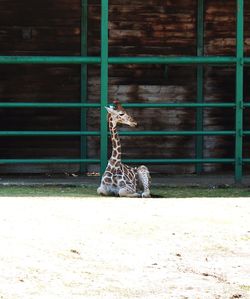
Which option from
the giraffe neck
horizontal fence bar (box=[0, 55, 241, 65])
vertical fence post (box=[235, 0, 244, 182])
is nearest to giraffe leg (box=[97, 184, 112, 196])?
the giraffe neck

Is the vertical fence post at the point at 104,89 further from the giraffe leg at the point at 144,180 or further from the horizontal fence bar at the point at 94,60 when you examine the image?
the giraffe leg at the point at 144,180

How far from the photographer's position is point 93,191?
981cm

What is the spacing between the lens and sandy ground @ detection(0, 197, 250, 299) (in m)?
5.02

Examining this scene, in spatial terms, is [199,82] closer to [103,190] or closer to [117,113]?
[117,113]

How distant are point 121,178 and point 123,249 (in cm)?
330

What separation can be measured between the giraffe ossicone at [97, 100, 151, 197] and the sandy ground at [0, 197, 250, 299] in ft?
1.84

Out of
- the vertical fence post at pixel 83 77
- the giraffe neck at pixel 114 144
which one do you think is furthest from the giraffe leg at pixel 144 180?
the vertical fence post at pixel 83 77

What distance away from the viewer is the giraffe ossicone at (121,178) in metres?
9.38

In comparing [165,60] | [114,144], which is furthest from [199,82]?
[114,144]

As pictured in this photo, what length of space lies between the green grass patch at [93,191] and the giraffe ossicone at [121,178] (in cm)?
16

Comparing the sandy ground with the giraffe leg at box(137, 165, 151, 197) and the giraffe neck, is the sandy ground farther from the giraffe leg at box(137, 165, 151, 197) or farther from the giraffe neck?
the giraffe neck

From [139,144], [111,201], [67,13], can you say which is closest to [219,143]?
[139,144]

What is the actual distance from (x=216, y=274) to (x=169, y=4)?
715 centimetres

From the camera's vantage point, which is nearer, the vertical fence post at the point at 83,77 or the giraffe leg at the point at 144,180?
the giraffe leg at the point at 144,180
